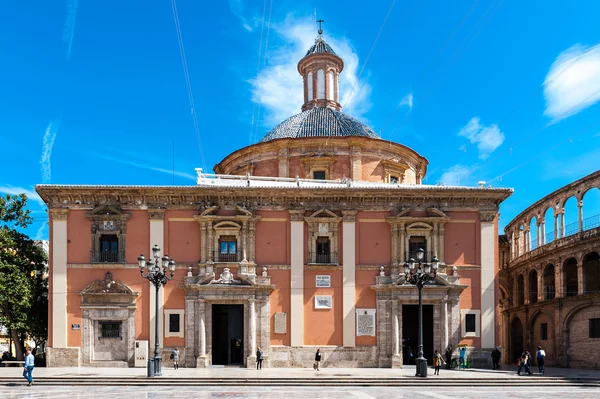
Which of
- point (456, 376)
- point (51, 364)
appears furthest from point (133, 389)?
point (456, 376)

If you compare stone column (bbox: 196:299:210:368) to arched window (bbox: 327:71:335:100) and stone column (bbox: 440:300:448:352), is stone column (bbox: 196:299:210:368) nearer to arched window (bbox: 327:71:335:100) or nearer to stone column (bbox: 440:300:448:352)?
stone column (bbox: 440:300:448:352)

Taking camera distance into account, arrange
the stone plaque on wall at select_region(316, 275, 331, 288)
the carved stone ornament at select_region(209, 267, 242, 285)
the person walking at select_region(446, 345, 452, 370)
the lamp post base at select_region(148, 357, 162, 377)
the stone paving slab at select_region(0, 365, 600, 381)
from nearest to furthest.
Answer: the lamp post base at select_region(148, 357, 162, 377), the stone paving slab at select_region(0, 365, 600, 381), the person walking at select_region(446, 345, 452, 370), the carved stone ornament at select_region(209, 267, 242, 285), the stone plaque on wall at select_region(316, 275, 331, 288)

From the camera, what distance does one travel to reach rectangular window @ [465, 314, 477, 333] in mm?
28870

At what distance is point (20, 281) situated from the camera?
29.8 m

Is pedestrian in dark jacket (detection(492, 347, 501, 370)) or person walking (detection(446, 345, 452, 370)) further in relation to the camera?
pedestrian in dark jacket (detection(492, 347, 501, 370))

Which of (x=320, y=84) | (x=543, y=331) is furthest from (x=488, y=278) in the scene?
(x=320, y=84)

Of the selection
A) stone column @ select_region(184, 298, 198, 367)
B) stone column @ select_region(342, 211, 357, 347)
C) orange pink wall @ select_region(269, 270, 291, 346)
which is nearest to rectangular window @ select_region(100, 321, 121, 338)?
stone column @ select_region(184, 298, 198, 367)

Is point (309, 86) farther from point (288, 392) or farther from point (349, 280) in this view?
point (288, 392)

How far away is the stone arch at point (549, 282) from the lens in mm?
36125

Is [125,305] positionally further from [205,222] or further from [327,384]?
[327,384]

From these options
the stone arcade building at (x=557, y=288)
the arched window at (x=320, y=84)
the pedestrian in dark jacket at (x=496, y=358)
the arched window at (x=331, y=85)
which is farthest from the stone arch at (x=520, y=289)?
the arched window at (x=320, y=84)

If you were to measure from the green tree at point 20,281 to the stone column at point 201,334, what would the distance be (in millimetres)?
8444

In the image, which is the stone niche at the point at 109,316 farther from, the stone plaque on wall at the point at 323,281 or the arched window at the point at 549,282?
the arched window at the point at 549,282

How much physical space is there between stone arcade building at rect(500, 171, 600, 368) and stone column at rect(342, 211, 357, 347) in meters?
11.9
